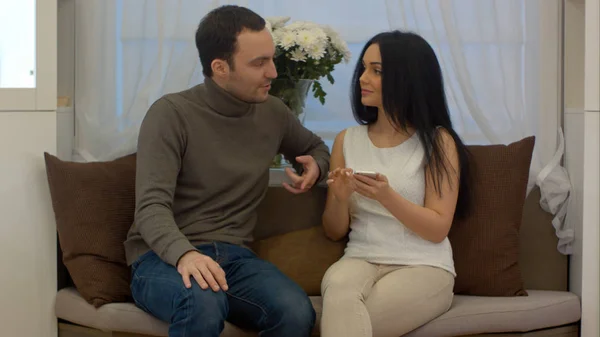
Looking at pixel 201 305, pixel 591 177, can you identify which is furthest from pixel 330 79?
pixel 201 305

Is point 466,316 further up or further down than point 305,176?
further down

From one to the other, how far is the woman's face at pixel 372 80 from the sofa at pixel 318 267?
416 mm

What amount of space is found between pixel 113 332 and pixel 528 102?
61.9 inches

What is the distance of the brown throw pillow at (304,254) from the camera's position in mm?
2645

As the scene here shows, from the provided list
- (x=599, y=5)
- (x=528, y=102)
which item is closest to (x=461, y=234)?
(x=528, y=102)

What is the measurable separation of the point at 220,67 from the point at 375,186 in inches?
22.2

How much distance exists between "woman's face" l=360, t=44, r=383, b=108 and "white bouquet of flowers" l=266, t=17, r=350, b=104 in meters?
0.27

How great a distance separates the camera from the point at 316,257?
2.66 metres

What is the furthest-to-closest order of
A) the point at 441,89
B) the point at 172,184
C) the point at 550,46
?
1. the point at 550,46
2. the point at 441,89
3. the point at 172,184

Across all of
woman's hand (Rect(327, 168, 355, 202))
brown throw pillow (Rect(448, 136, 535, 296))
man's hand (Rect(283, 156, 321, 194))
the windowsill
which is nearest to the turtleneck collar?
man's hand (Rect(283, 156, 321, 194))

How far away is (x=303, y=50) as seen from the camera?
2.71 m

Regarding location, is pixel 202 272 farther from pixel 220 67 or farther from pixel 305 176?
pixel 220 67

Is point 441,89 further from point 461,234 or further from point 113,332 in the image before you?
point 113,332

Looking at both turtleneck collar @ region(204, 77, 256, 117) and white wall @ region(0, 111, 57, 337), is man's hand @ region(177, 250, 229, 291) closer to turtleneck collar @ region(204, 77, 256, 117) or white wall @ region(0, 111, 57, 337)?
turtleneck collar @ region(204, 77, 256, 117)
